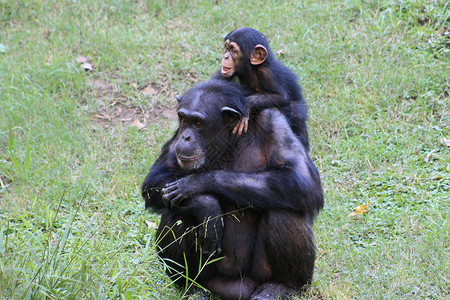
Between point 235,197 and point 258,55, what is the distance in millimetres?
1808

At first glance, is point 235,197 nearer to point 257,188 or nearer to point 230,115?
point 257,188

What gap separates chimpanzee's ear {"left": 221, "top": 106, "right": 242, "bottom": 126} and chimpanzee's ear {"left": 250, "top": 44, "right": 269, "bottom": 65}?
1.14 meters

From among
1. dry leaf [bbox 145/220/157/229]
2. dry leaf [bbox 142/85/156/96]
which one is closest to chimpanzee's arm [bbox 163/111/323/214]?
dry leaf [bbox 145/220/157/229]

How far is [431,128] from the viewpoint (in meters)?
7.20

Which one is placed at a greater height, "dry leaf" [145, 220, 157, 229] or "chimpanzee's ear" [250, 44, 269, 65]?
"chimpanzee's ear" [250, 44, 269, 65]

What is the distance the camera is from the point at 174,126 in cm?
774

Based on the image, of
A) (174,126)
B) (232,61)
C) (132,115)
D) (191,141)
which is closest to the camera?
(191,141)

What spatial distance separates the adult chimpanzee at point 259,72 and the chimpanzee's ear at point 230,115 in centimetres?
66

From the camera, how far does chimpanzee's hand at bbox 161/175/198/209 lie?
15.0 feet

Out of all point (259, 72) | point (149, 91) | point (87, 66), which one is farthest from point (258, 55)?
point (87, 66)

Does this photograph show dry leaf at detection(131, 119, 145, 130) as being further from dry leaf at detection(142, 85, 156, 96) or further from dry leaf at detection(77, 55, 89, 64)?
dry leaf at detection(77, 55, 89, 64)

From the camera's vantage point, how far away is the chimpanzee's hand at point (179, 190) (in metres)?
4.57

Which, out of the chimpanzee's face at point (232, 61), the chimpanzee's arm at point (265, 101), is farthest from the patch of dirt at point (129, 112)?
the chimpanzee's arm at point (265, 101)

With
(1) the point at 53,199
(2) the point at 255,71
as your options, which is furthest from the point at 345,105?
(1) the point at 53,199
